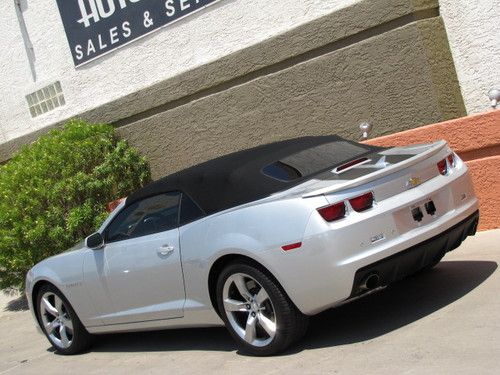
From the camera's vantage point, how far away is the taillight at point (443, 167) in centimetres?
581

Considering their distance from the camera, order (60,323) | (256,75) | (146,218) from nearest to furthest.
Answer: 1. (146,218)
2. (60,323)
3. (256,75)

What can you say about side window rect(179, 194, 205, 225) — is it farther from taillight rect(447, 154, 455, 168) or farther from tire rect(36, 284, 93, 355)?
taillight rect(447, 154, 455, 168)

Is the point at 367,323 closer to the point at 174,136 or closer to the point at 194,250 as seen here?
the point at 194,250

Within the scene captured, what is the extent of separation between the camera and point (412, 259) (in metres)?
5.35

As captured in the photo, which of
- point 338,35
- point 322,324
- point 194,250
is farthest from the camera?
point 338,35

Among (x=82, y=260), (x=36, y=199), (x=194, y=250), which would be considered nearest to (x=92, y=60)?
(x=36, y=199)

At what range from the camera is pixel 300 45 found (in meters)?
9.27

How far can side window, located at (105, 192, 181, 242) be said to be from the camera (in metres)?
6.19

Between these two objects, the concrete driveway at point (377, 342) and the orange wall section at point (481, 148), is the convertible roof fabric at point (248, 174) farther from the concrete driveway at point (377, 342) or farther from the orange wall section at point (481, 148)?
the orange wall section at point (481, 148)

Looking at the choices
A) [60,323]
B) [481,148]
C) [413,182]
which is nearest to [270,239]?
[413,182]

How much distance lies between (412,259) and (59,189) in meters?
5.98

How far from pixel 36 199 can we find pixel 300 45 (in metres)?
3.83

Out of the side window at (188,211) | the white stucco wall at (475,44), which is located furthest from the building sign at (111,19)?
the side window at (188,211)

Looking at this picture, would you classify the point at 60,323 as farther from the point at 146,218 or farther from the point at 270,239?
the point at 270,239
